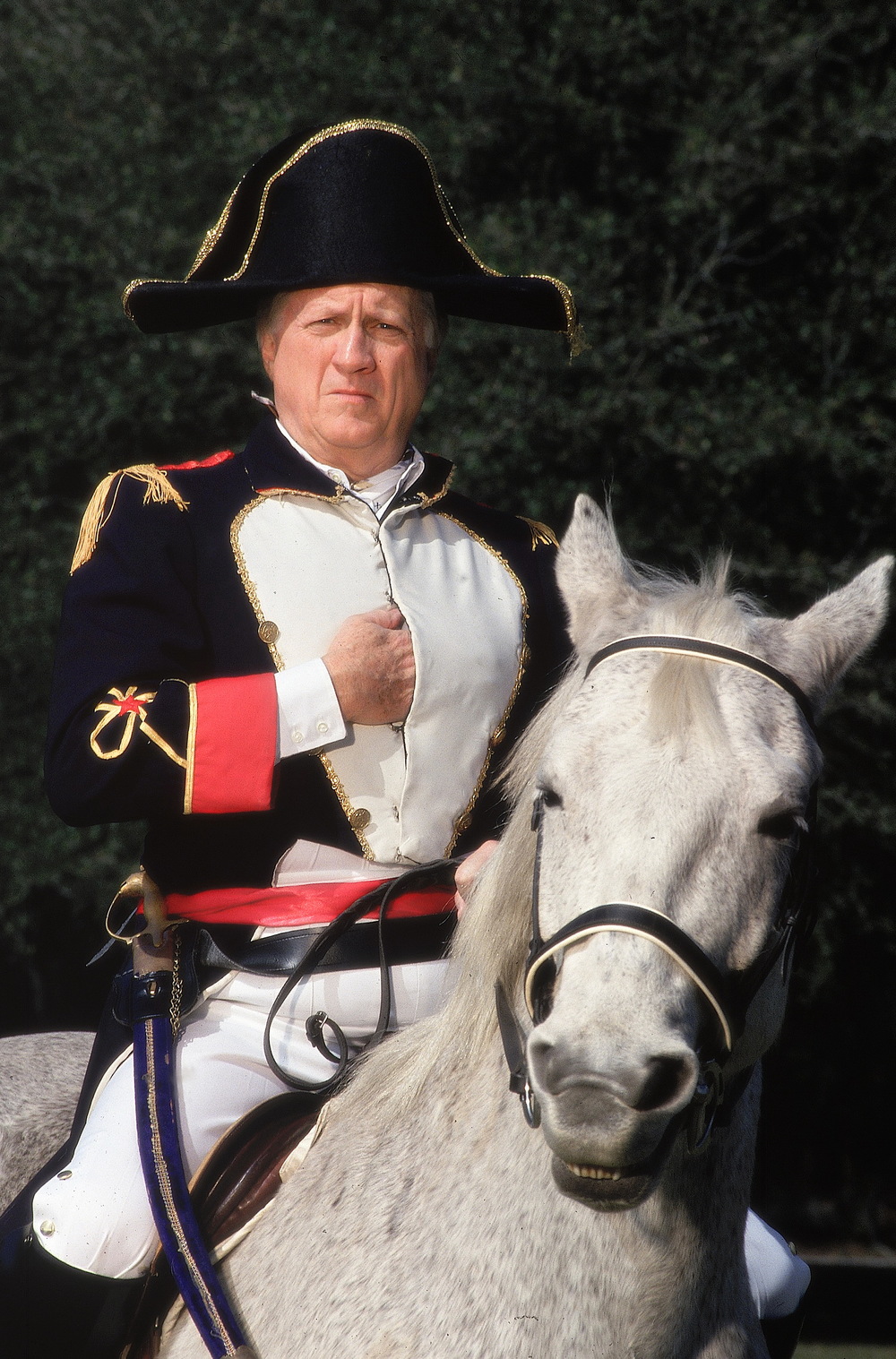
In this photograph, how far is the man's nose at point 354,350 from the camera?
7.80ft

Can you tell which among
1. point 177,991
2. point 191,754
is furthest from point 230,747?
point 177,991

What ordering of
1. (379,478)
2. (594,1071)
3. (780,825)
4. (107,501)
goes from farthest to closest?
(379,478) → (107,501) → (780,825) → (594,1071)

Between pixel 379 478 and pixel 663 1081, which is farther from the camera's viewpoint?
pixel 379 478

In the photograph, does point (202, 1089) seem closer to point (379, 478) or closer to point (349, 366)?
point (379, 478)

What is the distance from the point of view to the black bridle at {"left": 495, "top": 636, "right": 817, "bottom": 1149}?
4.95ft

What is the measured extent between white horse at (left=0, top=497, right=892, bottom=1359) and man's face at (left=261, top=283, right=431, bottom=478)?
61 centimetres

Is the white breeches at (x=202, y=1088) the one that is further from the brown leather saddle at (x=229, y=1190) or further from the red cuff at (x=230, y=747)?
the red cuff at (x=230, y=747)

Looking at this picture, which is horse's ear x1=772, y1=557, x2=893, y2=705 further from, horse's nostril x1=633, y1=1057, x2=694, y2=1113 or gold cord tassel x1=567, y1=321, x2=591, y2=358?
gold cord tassel x1=567, y1=321, x2=591, y2=358

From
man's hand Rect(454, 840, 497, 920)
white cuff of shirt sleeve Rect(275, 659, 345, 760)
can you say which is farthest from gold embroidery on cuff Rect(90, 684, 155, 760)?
man's hand Rect(454, 840, 497, 920)

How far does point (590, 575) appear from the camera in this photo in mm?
1991

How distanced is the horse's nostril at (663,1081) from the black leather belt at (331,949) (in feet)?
2.41

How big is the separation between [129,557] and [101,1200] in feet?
3.48

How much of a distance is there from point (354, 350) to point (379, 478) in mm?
254

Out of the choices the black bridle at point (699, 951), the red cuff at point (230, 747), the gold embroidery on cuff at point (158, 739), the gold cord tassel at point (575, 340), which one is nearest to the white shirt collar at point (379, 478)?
the gold cord tassel at point (575, 340)
